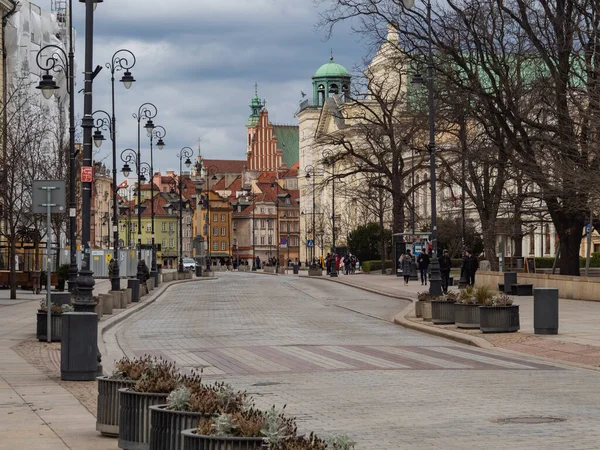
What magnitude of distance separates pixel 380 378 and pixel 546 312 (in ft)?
28.7

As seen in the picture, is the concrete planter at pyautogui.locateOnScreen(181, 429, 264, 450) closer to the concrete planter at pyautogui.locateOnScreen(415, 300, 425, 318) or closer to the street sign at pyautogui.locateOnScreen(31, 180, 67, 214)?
the street sign at pyautogui.locateOnScreen(31, 180, 67, 214)

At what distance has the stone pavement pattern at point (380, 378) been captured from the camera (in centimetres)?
1234

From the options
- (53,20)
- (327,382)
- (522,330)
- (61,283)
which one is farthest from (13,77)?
(327,382)

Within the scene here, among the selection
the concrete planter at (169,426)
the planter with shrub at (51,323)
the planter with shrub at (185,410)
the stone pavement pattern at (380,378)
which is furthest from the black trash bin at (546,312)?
the concrete planter at (169,426)

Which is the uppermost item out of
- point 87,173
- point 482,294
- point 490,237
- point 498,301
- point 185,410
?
point 87,173

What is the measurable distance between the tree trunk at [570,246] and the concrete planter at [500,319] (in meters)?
22.6

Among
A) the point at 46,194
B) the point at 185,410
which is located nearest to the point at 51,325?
the point at 46,194

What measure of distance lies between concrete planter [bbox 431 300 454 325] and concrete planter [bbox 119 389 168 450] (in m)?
A: 20.4

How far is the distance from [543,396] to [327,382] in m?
A: 3.43

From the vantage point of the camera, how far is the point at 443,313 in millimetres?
30875

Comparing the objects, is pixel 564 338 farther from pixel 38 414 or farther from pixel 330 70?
pixel 330 70

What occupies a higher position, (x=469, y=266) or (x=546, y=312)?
(x=469, y=266)

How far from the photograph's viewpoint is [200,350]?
24.2 metres

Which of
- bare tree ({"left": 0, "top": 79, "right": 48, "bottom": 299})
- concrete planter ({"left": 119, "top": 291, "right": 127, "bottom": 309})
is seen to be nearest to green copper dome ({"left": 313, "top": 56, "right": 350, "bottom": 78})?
bare tree ({"left": 0, "top": 79, "right": 48, "bottom": 299})
